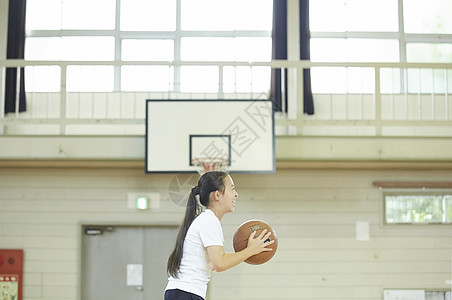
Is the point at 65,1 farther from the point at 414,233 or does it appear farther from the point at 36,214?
the point at 414,233

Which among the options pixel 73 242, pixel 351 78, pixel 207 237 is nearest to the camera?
pixel 207 237

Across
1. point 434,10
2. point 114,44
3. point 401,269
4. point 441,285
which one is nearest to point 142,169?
point 114,44

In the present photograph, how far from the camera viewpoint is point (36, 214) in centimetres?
869

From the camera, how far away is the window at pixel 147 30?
9.45 meters

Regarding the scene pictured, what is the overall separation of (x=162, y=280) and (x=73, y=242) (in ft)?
4.29

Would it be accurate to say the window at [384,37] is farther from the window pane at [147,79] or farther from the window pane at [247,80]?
the window pane at [147,79]

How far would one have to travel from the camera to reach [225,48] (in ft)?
31.1

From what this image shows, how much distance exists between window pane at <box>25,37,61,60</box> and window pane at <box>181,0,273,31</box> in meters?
1.89

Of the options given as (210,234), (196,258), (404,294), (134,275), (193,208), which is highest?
(193,208)

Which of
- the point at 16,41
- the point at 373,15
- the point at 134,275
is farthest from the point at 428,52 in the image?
the point at 16,41

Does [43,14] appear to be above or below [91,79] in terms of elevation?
above

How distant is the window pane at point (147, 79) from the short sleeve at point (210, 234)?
600 cm

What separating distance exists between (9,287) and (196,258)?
6021mm

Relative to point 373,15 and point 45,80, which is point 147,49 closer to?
point 45,80
